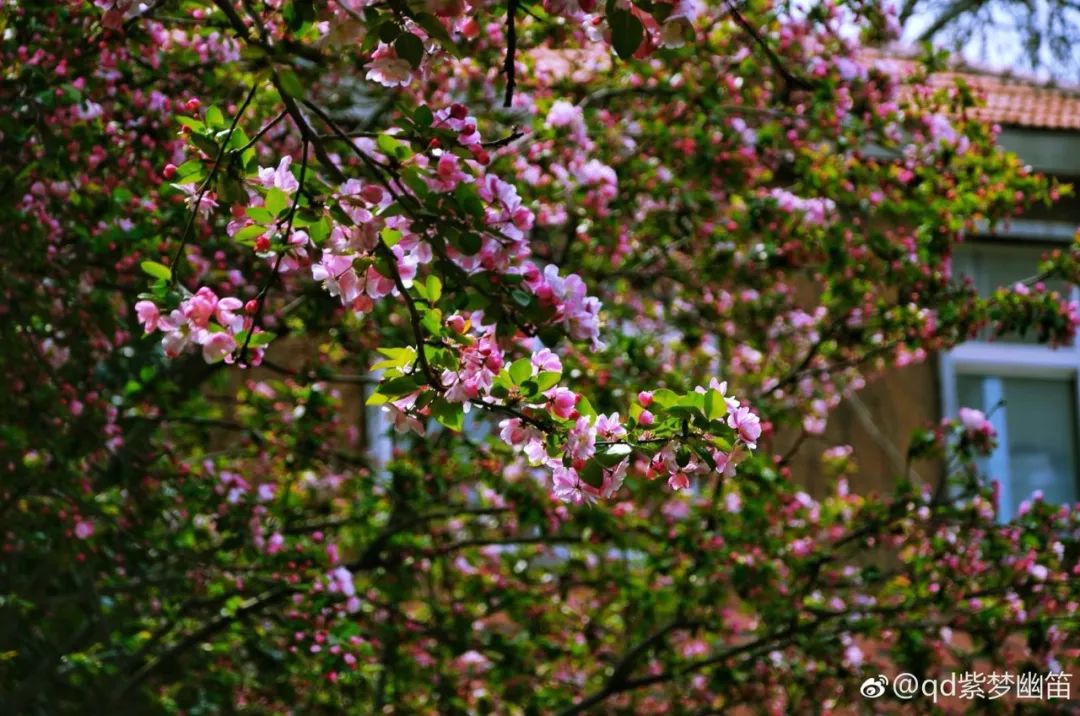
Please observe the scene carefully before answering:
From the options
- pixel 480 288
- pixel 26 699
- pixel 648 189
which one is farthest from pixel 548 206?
pixel 480 288

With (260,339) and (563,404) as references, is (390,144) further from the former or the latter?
(563,404)

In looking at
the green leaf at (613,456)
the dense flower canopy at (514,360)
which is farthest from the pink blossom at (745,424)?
the dense flower canopy at (514,360)

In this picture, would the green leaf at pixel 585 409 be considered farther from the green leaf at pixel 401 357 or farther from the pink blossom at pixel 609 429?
the green leaf at pixel 401 357

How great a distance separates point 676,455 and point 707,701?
13.9ft

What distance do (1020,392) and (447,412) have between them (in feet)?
29.9

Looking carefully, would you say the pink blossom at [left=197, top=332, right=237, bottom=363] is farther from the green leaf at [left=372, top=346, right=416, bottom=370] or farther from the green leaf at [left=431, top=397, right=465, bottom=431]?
the green leaf at [left=431, top=397, right=465, bottom=431]

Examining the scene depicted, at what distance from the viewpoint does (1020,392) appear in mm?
11195

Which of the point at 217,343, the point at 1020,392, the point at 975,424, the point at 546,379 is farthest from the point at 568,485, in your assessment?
the point at 1020,392

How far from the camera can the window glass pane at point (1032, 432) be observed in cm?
1096

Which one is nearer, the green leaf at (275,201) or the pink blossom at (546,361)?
the pink blossom at (546,361)

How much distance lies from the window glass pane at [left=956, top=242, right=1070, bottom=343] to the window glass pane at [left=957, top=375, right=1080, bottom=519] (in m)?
0.38

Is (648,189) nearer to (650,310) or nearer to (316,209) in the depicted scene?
(650,310)

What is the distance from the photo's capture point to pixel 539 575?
288 inches

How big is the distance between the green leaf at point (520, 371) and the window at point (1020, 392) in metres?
8.39
